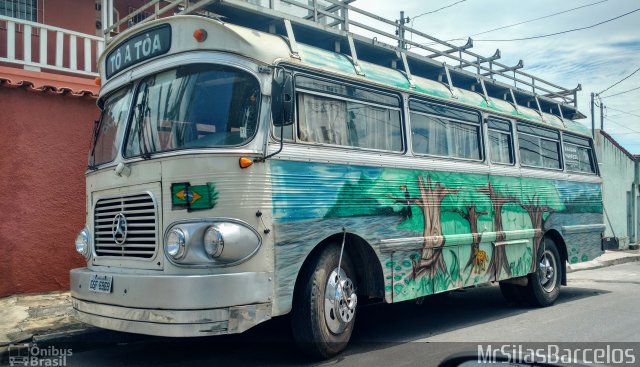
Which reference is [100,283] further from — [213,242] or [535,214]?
[535,214]

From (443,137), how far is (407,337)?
2423 millimetres

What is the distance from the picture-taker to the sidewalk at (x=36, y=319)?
573cm

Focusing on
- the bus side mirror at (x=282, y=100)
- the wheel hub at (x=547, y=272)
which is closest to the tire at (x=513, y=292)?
the wheel hub at (x=547, y=272)

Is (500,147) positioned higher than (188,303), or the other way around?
(500,147)

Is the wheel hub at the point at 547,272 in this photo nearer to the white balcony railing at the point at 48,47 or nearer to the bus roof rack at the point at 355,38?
the bus roof rack at the point at 355,38

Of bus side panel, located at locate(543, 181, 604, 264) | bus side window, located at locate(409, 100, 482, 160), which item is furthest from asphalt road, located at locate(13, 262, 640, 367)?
bus side window, located at locate(409, 100, 482, 160)

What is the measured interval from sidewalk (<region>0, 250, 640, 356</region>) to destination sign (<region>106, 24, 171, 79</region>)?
Result: 269 centimetres

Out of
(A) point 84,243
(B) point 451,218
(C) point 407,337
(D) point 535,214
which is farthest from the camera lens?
(D) point 535,214

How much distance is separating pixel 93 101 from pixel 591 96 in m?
27.5

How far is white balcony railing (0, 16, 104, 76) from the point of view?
9914 mm

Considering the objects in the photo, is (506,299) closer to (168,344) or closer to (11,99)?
(168,344)

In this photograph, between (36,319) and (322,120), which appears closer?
(322,120)

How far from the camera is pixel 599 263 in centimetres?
1606

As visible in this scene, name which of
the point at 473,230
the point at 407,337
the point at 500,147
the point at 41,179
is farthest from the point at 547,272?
the point at 41,179
